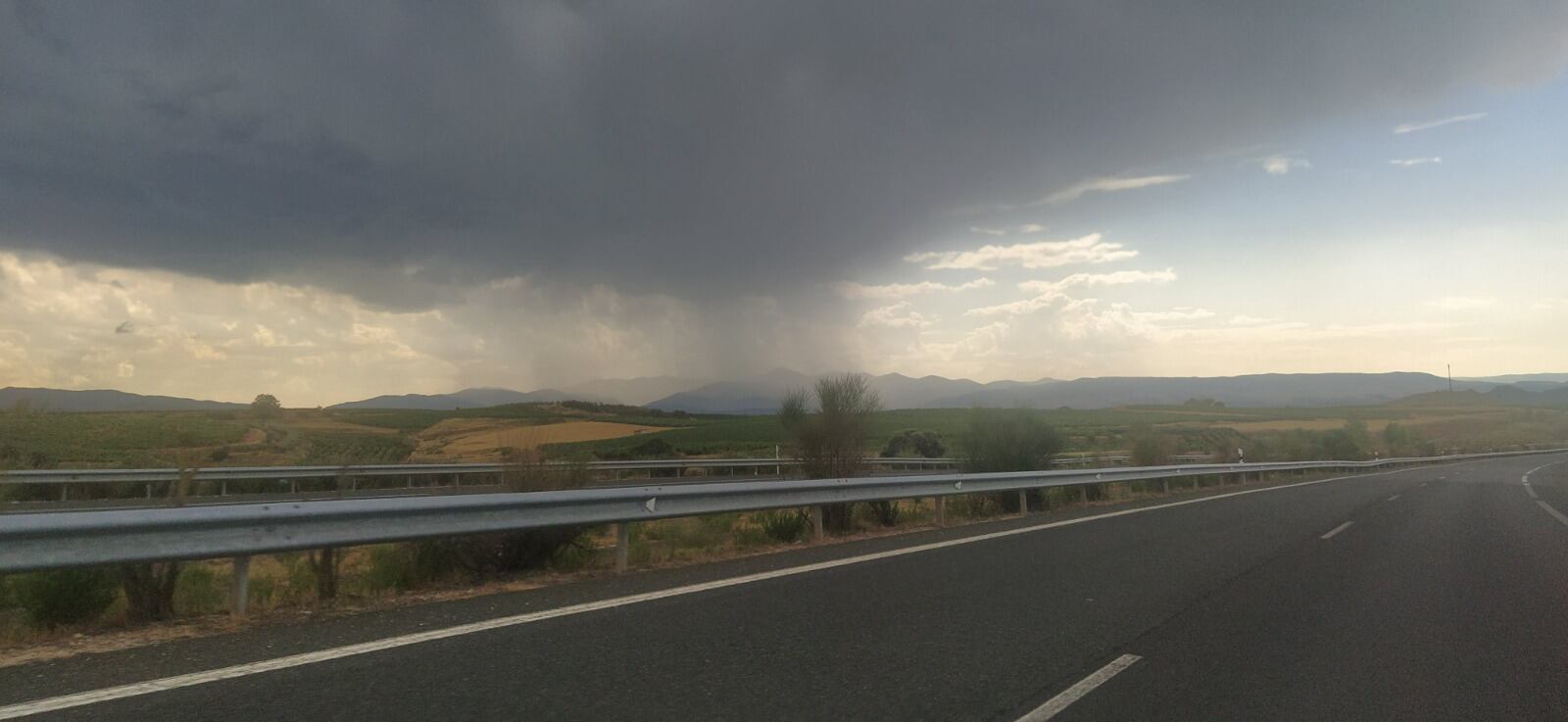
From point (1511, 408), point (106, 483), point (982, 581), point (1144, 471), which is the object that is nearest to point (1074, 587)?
point (982, 581)

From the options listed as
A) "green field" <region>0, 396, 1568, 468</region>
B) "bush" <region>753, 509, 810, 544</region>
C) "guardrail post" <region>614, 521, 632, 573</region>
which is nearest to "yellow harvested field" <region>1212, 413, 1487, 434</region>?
"green field" <region>0, 396, 1568, 468</region>

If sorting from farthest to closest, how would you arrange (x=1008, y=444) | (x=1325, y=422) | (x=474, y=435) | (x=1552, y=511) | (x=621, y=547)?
(x=1325, y=422) → (x=474, y=435) → (x=1008, y=444) → (x=1552, y=511) → (x=621, y=547)

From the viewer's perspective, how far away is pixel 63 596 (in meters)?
5.89

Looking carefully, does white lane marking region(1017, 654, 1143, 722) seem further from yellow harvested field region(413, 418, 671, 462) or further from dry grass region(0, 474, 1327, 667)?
yellow harvested field region(413, 418, 671, 462)

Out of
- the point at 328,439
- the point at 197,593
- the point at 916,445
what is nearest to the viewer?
the point at 197,593

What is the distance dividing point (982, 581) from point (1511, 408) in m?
165

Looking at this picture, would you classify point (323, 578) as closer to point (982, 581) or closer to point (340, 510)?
point (340, 510)

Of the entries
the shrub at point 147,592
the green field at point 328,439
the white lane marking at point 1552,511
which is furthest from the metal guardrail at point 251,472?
the white lane marking at point 1552,511

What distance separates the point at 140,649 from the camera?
16.5ft

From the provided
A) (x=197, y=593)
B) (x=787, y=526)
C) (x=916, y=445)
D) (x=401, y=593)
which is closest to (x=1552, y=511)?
(x=787, y=526)

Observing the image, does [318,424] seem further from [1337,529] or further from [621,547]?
[1337,529]

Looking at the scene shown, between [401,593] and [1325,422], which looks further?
[1325,422]

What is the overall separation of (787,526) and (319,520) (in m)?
6.70

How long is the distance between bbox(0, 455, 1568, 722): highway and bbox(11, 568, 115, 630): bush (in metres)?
1.43
